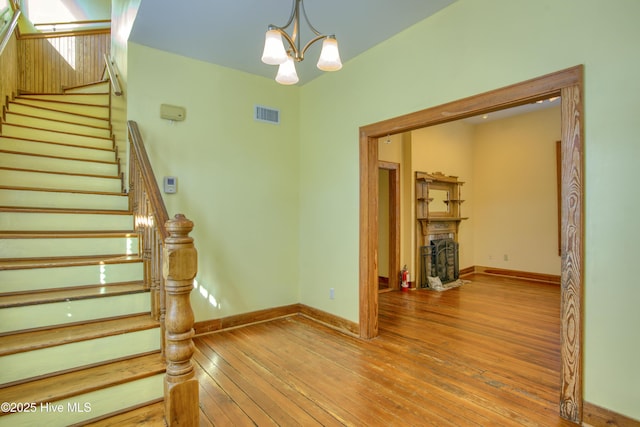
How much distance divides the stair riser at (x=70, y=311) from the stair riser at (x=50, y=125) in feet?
9.47

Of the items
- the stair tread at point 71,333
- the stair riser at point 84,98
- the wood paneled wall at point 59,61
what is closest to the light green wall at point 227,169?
the stair tread at point 71,333

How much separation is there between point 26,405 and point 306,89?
378 cm

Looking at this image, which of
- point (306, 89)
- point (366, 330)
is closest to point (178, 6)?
point (306, 89)

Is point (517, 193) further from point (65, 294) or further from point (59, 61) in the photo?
point (59, 61)

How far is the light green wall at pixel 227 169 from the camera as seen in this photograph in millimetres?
3236

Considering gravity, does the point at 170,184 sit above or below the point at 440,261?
above

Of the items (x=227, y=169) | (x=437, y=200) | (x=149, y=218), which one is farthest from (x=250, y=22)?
(x=437, y=200)

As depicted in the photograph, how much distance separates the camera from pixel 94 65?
619 cm

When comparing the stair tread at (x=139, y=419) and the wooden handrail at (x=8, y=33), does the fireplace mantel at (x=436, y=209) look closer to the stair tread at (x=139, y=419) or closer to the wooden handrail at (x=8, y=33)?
the stair tread at (x=139, y=419)

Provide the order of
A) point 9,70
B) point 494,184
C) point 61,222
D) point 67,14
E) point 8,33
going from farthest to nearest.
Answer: point 494,184 → point 67,14 → point 9,70 → point 8,33 → point 61,222

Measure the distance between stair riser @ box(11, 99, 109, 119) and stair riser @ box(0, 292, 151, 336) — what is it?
3.51 metres

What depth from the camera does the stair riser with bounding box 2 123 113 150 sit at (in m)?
3.55

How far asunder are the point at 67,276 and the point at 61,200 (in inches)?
39.9

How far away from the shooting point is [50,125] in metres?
3.92
